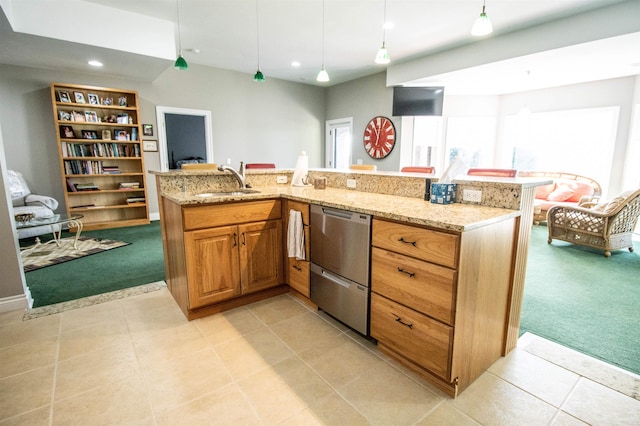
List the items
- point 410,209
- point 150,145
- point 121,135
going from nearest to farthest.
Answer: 1. point 410,209
2. point 121,135
3. point 150,145

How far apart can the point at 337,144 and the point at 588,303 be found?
581 centimetres

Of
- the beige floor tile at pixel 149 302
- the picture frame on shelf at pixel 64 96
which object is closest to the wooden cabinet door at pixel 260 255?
the beige floor tile at pixel 149 302

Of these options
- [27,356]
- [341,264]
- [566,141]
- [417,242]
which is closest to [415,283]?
[417,242]

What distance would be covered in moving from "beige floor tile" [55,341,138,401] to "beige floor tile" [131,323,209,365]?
0.07m

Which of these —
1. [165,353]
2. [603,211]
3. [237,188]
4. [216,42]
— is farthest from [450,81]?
[165,353]

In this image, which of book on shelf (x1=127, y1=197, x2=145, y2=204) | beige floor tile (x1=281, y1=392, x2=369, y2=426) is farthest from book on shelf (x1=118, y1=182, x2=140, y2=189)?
beige floor tile (x1=281, y1=392, x2=369, y2=426)

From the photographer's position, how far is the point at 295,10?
3.53m

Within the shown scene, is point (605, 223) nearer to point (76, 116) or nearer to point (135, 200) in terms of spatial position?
point (135, 200)

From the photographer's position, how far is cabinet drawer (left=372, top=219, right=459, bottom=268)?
1434 millimetres

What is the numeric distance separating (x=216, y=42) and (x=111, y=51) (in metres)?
1.40

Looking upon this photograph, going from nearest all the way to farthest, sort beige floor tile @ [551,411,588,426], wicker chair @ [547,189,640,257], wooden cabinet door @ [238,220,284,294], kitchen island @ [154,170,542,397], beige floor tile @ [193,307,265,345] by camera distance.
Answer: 1. beige floor tile @ [551,411,588,426]
2. kitchen island @ [154,170,542,397]
3. beige floor tile @ [193,307,265,345]
4. wooden cabinet door @ [238,220,284,294]
5. wicker chair @ [547,189,640,257]

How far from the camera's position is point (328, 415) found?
146 cm

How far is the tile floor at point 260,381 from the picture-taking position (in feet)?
4.77

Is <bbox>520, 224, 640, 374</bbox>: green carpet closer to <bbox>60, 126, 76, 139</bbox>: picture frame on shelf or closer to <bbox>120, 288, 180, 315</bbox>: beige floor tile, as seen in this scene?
<bbox>120, 288, 180, 315</bbox>: beige floor tile
